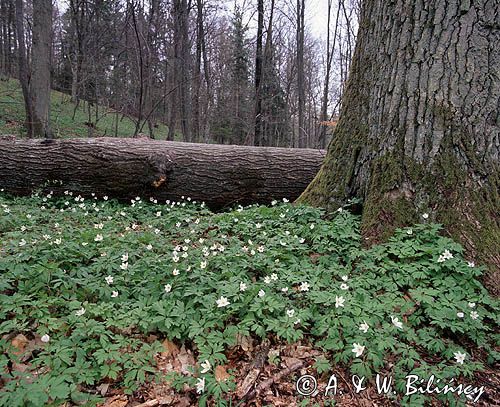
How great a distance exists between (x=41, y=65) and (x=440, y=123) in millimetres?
10462

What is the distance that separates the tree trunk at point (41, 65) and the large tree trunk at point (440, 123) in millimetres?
9558

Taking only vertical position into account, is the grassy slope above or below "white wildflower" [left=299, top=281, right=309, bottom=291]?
above

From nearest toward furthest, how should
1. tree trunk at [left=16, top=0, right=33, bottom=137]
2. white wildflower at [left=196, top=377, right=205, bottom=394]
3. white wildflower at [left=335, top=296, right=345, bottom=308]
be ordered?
white wildflower at [left=196, top=377, right=205, bottom=394] → white wildflower at [left=335, top=296, right=345, bottom=308] → tree trunk at [left=16, top=0, right=33, bottom=137]

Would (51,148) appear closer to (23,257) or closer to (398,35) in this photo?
(23,257)

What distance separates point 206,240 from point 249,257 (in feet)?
2.38

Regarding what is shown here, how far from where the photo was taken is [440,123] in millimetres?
2990

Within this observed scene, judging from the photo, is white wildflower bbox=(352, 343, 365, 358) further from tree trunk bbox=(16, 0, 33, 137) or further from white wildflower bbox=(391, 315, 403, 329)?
tree trunk bbox=(16, 0, 33, 137)

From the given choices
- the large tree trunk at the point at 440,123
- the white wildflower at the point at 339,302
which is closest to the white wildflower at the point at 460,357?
the white wildflower at the point at 339,302

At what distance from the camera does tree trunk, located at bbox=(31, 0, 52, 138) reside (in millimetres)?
9336

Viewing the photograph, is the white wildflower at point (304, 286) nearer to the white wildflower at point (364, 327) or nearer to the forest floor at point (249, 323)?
the forest floor at point (249, 323)

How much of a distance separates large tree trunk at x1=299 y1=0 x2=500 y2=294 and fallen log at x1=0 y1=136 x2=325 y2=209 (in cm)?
270

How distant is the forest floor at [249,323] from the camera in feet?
6.40

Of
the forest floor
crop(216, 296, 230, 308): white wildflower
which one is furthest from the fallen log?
crop(216, 296, 230, 308): white wildflower

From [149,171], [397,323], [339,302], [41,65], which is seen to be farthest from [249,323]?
[41,65]
